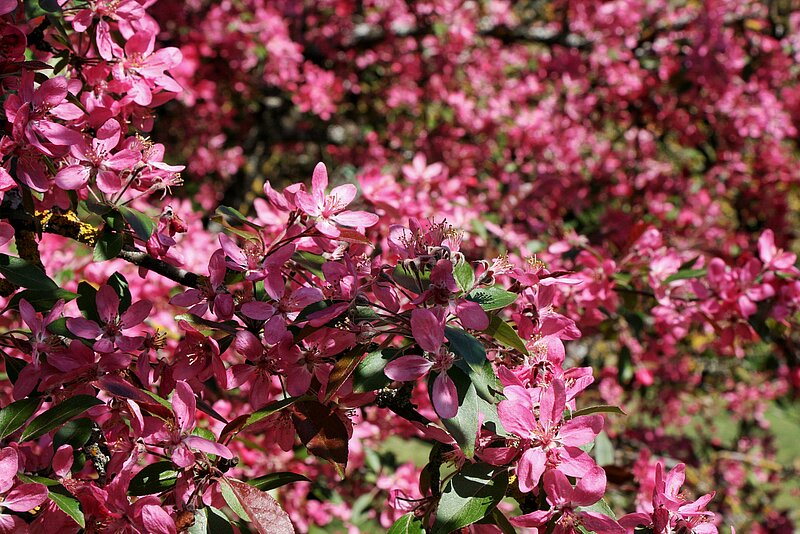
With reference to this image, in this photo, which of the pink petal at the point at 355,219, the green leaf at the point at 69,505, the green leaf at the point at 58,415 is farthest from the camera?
the pink petal at the point at 355,219

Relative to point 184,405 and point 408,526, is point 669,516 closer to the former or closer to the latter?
point 408,526

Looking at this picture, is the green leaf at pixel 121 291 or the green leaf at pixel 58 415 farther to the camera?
the green leaf at pixel 121 291

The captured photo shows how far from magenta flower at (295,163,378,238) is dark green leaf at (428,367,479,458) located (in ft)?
1.13

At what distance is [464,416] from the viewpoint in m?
0.93

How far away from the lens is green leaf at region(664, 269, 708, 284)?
1.75 meters

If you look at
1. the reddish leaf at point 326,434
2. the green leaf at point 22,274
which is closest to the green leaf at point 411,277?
the reddish leaf at point 326,434

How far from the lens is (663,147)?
458cm

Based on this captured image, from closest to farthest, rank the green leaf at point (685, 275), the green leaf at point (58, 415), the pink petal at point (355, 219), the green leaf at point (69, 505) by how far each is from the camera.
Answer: the green leaf at point (69, 505)
the green leaf at point (58, 415)
the pink petal at point (355, 219)
the green leaf at point (685, 275)

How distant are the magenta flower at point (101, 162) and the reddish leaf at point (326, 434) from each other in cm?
48

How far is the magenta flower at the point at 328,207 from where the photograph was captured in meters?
1.17

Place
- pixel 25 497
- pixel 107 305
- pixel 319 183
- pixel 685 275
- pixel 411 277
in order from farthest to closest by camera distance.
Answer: pixel 685 275 < pixel 319 183 < pixel 107 305 < pixel 411 277 < pixel 25 497

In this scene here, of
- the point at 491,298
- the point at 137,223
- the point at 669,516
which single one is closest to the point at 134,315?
the point at 137,223

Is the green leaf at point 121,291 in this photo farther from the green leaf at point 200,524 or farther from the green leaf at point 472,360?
the green leaf at point 472,360

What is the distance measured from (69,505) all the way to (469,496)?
52 cm
